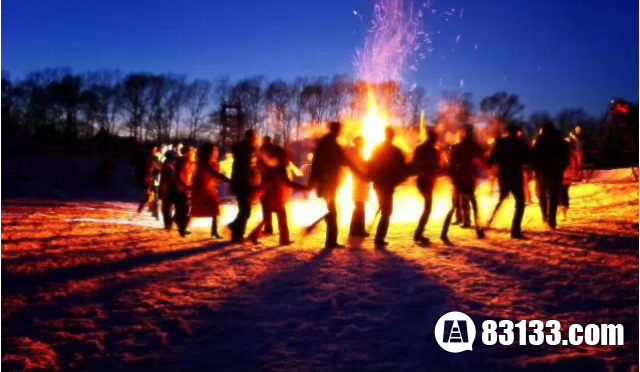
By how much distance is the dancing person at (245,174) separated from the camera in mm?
8430

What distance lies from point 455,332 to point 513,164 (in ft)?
14.9

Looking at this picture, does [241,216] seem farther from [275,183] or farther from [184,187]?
[184,187]

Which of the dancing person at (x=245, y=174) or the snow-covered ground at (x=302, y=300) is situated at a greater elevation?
the dancing person at (x=245, y=174)

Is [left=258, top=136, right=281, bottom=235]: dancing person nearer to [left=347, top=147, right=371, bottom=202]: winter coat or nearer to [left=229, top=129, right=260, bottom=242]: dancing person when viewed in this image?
[left=229, top=129, right=260, bottom=242]: dancing person

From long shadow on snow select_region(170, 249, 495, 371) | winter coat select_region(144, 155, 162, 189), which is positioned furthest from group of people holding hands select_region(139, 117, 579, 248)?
winter coat select_region(144, 155, 162, 189)

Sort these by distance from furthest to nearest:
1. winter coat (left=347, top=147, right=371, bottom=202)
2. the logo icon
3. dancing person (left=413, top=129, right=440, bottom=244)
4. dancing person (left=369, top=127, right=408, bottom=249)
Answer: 1. winter coat (left=347, top=147, right=371, bottom=202)
2. dancing person (left=413, top=129, right=440, bottom=244)
3. dancing person (left=369, top=127, right=408, bottom=249)
4. the logo icon

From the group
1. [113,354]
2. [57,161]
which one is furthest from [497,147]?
[57,161]

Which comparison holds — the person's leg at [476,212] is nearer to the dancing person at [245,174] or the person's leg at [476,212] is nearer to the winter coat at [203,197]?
the dancing person at [245,174]

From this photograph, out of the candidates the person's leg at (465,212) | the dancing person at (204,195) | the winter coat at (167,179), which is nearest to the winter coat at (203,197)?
the dancing person at (204,195)

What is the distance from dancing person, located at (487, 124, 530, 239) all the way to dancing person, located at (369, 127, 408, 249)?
5.11ft

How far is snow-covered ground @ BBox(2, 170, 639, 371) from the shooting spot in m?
4.11

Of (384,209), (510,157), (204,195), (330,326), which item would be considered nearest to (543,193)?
(510,157)

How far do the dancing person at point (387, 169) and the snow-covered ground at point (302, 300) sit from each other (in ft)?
2.72

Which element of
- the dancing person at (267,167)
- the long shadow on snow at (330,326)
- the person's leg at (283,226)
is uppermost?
the dancing person at (267,167)
